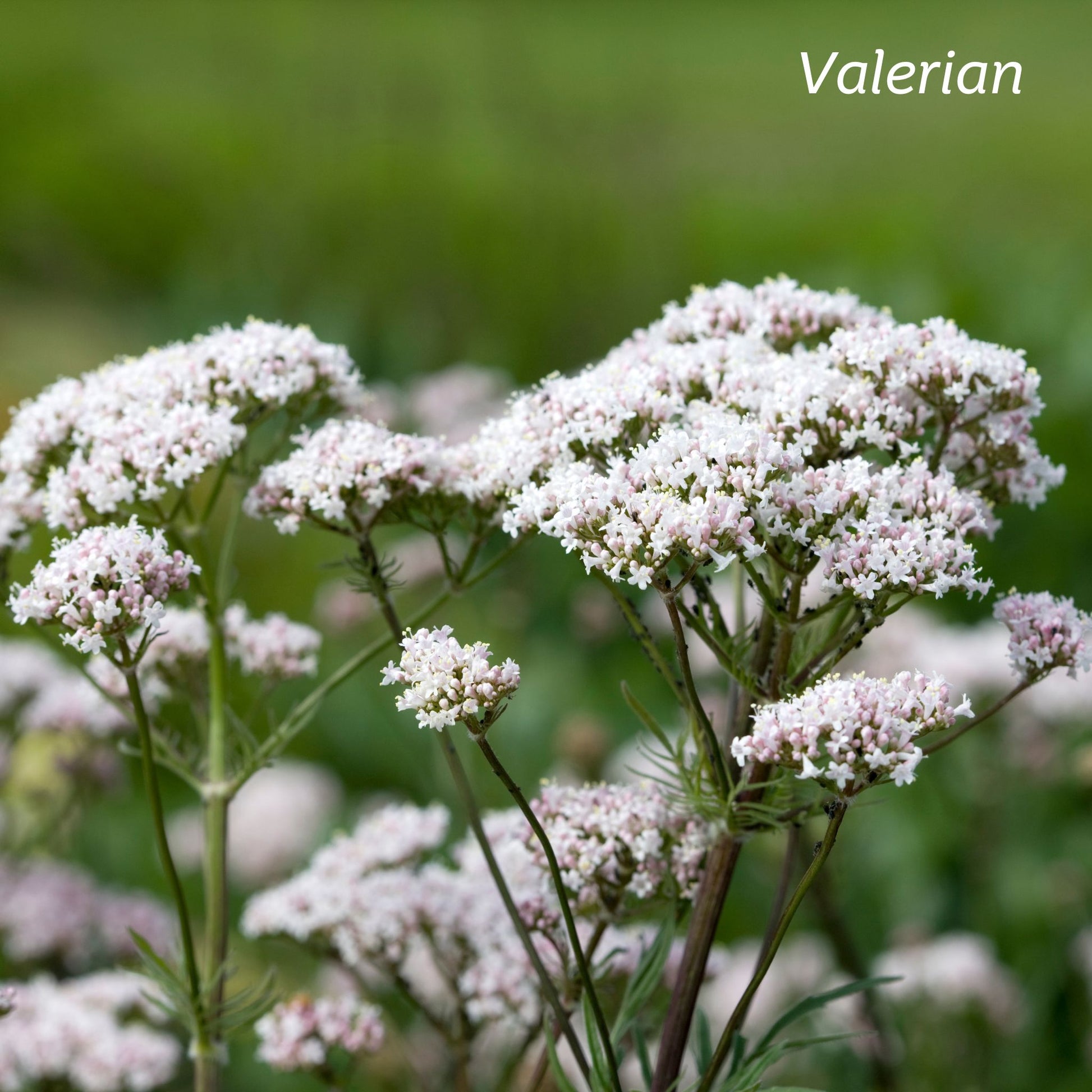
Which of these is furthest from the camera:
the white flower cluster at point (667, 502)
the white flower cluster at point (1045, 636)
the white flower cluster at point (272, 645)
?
the white flower cluster at point (272, 645)

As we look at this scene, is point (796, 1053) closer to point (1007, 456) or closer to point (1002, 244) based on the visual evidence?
point (1007, 456)

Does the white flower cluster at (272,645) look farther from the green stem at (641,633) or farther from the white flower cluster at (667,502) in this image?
the white flower cluster at (667,502)

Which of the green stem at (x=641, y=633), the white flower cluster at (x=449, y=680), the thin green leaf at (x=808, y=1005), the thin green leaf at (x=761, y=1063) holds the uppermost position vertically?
the green stem at (x=641, y=633)

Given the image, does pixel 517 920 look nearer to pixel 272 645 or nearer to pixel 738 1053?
pixel 738 1053

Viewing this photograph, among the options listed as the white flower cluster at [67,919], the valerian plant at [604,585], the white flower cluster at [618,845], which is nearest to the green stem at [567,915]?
the valerian plant at [604,585]

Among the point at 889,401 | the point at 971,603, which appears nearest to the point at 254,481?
the point at 889,401

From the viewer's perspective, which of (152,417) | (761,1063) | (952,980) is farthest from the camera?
(952,980)

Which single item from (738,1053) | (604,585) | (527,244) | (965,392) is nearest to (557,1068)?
(738,1053)

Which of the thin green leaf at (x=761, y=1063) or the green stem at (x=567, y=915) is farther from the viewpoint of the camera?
the thin green leaf at (x=761, y=1063)
